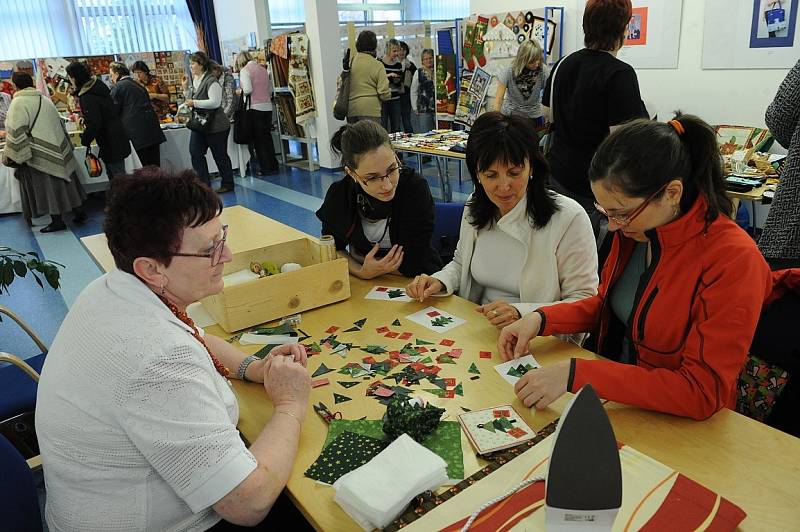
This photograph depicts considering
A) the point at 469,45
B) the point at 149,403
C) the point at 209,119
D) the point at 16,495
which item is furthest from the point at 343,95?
the point at 149,403

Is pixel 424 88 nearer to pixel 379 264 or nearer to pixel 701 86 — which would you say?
pixel 701 86

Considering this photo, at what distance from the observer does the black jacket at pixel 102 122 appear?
233 inches

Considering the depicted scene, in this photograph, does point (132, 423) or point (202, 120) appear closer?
point (132, 423)

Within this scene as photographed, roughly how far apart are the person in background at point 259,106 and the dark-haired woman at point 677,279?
24.7 feet

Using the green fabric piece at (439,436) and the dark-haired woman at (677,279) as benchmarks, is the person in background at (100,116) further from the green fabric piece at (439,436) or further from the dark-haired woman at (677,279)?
the dark-haired woman at (677,279)

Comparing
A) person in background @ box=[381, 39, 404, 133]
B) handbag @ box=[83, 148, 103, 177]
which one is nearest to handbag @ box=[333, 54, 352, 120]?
person in background @ box=[381, 39, 404, 133]

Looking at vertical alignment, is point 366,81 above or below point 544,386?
above

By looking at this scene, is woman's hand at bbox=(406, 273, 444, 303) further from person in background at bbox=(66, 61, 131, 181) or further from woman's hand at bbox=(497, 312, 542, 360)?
person in background at bbox=(66, 61, 131, 181)

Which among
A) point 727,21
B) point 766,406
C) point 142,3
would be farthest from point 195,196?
point 142,3

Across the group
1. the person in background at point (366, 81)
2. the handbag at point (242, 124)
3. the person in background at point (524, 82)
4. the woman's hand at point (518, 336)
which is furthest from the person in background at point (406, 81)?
the woman's hand at point (518, 336)

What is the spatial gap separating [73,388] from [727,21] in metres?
5.18

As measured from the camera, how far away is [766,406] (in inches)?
53.4

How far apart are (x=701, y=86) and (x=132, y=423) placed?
17.0ft

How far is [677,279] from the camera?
1320 millimetres
